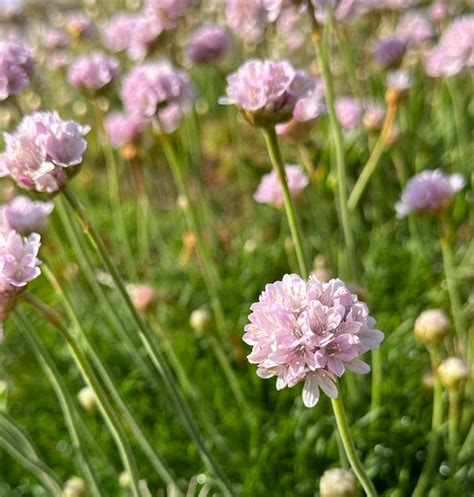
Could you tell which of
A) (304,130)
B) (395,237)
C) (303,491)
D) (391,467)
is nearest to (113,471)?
(303,491)

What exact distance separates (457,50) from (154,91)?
0.89 metres

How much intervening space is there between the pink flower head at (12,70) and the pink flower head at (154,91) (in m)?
0.29

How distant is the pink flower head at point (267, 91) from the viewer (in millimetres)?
1040

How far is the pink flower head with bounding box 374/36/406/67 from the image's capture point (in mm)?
1987

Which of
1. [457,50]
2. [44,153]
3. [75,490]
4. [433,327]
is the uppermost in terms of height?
[457,50]

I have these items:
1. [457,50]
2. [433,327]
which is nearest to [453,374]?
[433,327]

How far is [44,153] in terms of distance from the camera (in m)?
0.97

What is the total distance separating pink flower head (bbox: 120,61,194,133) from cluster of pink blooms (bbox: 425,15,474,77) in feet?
→ 2.53

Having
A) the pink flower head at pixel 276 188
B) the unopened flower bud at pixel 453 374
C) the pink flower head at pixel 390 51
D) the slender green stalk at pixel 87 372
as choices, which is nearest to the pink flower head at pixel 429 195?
the pink flower head at pixel 276 188

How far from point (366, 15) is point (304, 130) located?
3.53 ft

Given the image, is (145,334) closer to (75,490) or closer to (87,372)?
Answer: (87,372)

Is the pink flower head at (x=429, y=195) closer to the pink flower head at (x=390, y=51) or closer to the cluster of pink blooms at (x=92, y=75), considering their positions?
the pink flower head at (x=390, y=51)

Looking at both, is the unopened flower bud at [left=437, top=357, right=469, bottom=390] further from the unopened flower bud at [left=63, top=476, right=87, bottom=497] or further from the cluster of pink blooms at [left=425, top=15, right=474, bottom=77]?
the cluster of pink blooms at [left=425, top=15, right=474, bottom=77]

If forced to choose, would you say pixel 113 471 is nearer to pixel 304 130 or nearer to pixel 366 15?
pixel 304 130
